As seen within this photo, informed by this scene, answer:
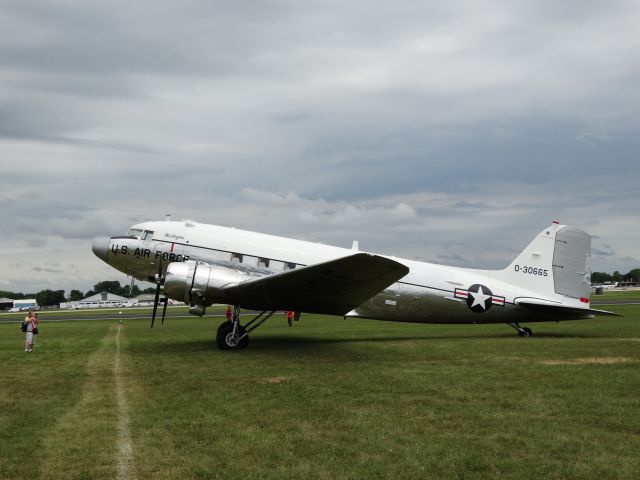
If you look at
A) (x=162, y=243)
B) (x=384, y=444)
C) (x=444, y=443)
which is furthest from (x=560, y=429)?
(x=162, y=243)

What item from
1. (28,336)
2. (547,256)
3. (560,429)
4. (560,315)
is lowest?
(28,336)

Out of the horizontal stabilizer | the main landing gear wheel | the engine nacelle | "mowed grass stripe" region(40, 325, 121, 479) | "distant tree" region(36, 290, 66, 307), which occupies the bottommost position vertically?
"distant tree" region(36, 290, 66, 307)

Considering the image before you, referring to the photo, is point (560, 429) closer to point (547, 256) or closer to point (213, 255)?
point (213, 255)

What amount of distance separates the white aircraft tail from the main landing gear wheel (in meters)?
9.06

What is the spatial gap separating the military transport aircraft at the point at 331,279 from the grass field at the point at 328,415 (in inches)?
64.6

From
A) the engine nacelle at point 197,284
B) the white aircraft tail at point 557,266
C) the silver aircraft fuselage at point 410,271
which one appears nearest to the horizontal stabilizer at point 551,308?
the silver aircraft fuselage at point 410,271

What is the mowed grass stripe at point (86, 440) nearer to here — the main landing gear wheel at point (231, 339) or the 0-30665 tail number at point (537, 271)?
the main landing gear wheel at point (231, 339)

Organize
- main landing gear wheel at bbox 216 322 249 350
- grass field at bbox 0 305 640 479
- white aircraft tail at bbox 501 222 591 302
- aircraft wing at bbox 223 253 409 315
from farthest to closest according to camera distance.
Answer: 1. white aircraft tail at bbox 501 222 591 302
2. main landing gear wheel at bbox 216 322 249 350
3. aircraft wing at bbox 223 253 409 315
4. grass field at bbox 0 305 640 479

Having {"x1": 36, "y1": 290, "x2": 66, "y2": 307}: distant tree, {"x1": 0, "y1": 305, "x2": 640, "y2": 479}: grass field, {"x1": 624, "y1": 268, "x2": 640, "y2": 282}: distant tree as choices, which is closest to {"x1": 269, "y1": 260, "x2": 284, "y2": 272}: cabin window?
{"x1": 0, "y1": 305, "x2": 640, "y2": 479}: grass field

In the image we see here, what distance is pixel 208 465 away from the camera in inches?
219

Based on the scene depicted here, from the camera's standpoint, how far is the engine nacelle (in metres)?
14.7

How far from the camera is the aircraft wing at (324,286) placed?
41.2 feet

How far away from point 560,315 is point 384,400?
12.1m

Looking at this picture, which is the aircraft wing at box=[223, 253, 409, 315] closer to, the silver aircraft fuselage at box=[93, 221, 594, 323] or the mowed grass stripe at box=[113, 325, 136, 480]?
the silver aircraft fuselage at box=[93, 221, 594, 323]
